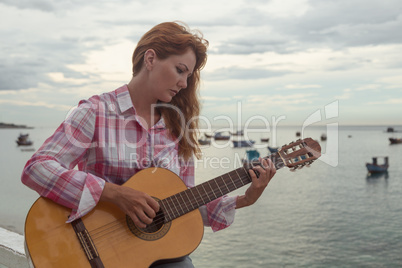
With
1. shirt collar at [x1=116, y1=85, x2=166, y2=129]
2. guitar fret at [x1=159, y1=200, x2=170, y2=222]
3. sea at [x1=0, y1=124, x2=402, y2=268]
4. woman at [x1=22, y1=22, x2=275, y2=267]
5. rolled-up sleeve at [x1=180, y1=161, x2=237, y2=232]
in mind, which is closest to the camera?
woman at [x1=22, y1=22, x2=275, y2=267]

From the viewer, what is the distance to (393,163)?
2734 inches

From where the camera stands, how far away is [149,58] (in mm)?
2416

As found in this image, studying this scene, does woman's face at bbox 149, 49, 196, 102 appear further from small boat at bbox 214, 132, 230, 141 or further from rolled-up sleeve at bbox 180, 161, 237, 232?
small boat at bbox 214, 132, 230, 141

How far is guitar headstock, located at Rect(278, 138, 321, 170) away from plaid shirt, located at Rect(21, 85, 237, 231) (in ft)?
1.46

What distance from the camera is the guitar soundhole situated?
2223mm

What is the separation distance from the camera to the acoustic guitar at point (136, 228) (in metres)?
2.03

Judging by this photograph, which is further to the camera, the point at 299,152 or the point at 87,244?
the point at 299,152

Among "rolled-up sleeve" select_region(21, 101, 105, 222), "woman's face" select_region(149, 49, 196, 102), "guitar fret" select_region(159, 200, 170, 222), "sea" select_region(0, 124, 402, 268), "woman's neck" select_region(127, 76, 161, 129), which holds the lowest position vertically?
"sea" select_region(0, 124, 402, 268)

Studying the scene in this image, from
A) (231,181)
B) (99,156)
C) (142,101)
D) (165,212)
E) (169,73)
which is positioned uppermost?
(169,73)

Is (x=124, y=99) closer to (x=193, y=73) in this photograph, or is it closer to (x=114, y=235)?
(x=193, y=73)

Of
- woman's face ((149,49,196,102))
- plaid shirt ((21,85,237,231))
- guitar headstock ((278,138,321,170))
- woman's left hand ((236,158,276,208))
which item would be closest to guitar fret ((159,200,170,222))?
plaid shirt ((21,85,237,231))

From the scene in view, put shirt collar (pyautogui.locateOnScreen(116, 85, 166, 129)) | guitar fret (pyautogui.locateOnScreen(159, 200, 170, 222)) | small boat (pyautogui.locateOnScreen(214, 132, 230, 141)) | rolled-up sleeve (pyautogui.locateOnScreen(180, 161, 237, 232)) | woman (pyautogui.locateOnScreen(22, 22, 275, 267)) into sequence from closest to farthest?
woman (pyautogui.locateOnScreen(22, 22, 275, 267)) → guitar fret (pyautogui.locateOnScreen(159, 200, 170, 222)) → shirt collar (pyautogui.locateOnScreen(116, 85, 166, 129)) → rolled-up sleeve (pyautogui.locateOnScreen(180, 161, 237, 232)) → small boat (pyautogui.locateOnScreen(214, 132, 230, 141))

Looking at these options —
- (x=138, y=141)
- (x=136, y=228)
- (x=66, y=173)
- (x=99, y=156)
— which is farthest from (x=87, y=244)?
(x=138, y=141)

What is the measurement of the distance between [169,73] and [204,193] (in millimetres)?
775
